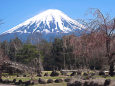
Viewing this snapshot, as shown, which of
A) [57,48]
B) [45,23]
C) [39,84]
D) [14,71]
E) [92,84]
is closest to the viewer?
A: [92,84]

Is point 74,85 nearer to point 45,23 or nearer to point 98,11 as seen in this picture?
point 98,11

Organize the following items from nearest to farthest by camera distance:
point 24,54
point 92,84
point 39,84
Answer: point 92,84 < point 39,84 < point 24,54

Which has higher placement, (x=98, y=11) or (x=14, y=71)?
(x=98, y=11)

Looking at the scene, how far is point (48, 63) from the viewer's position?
54.0 m

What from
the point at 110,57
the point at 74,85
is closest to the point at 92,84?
the point at 74,85

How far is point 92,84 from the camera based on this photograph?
527 inches

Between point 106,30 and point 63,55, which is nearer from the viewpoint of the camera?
point 106,30

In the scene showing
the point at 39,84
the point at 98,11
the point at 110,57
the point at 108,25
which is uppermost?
the point at 98,11

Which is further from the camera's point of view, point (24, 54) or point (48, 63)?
point (48, 63)

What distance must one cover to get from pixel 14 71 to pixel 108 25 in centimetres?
1300

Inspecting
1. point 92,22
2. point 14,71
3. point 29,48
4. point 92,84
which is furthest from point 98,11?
point 29,48

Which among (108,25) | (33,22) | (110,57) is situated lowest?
(110,57)

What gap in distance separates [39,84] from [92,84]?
5006 mm

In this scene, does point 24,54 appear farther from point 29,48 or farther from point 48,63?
point 48,63
